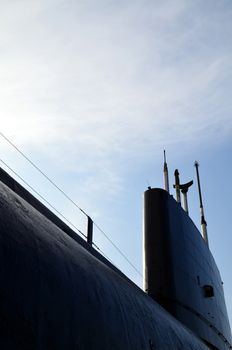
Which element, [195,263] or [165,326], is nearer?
[165,326]

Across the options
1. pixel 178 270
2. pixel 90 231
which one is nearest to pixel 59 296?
pixel 90 231

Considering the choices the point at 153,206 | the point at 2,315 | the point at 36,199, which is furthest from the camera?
the point at 153,206

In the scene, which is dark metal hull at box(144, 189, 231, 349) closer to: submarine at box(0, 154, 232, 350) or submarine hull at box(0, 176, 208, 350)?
submarine at box(0, 154, 232, 350)

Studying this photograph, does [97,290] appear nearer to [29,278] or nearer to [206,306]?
[29,278]

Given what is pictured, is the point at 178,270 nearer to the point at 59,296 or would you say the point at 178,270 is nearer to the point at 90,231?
the point at 90,231

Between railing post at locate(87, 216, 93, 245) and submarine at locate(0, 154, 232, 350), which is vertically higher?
railing post at locate(87, 216, 93, 245)

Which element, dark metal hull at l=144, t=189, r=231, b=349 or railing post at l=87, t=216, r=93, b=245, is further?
dark metal hull at l=144, t=189, r=231, b=349

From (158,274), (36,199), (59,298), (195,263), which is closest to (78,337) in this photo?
(59,298)

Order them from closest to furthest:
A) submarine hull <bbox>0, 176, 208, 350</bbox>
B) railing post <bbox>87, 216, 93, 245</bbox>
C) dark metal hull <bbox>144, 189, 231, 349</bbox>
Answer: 1. submarine hull <bbox>0, 176, 208, 350</bbox>
2. railing post <bbox>87, 216, 93, 245</bbox>
3. dark metal hull <bbox>144, 189, 231, 349</bbox>

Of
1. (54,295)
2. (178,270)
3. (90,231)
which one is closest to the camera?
(54,295)

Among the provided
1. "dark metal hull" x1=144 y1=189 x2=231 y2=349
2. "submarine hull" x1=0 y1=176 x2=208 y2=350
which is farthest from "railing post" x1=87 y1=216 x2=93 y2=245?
"dark metal hull" x1=144 y1=189 x2=231 y2=349

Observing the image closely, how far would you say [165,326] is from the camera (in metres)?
5.72

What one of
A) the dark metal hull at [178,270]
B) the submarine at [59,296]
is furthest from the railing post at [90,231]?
the dark metal hull at [178,270]

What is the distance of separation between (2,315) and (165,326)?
3.74m
